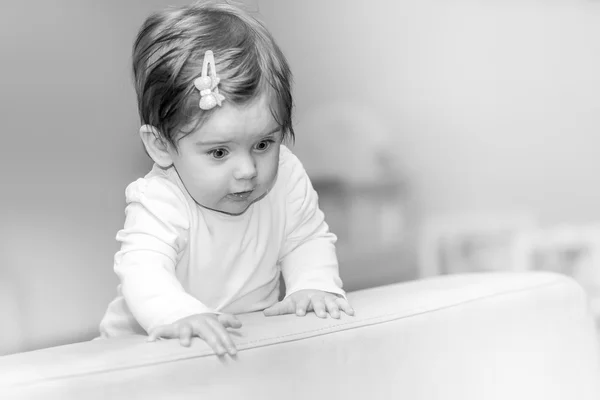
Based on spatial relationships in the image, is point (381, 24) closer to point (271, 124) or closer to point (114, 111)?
point (114, 111)

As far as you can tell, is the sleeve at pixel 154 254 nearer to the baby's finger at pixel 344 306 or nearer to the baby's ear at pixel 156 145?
the baby's ear at pixel 156 145

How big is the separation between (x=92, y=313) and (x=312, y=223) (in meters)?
0.43

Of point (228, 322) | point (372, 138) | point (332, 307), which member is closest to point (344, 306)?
point (332, 307)

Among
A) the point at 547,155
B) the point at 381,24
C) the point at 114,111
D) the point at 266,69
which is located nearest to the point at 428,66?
the point at 381,24

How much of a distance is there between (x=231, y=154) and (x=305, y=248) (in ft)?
0.69

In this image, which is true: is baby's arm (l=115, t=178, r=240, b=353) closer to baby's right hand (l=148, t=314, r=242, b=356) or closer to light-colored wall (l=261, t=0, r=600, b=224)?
baby's right hand (l=148, t=314, r=242, b=356)

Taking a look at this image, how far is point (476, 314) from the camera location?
0.85 m

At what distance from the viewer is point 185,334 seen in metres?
0.69

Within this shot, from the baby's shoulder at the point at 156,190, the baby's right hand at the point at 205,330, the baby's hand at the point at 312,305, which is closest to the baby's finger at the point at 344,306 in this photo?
the baby's hand at the point at 312,305

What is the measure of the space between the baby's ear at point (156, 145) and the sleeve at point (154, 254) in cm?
3

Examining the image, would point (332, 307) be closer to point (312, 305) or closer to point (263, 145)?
point (312, 305)

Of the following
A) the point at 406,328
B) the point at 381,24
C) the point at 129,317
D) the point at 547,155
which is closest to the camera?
the point at 406,328

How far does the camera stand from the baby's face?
0.82 meters

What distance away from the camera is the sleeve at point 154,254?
2.56 ft
